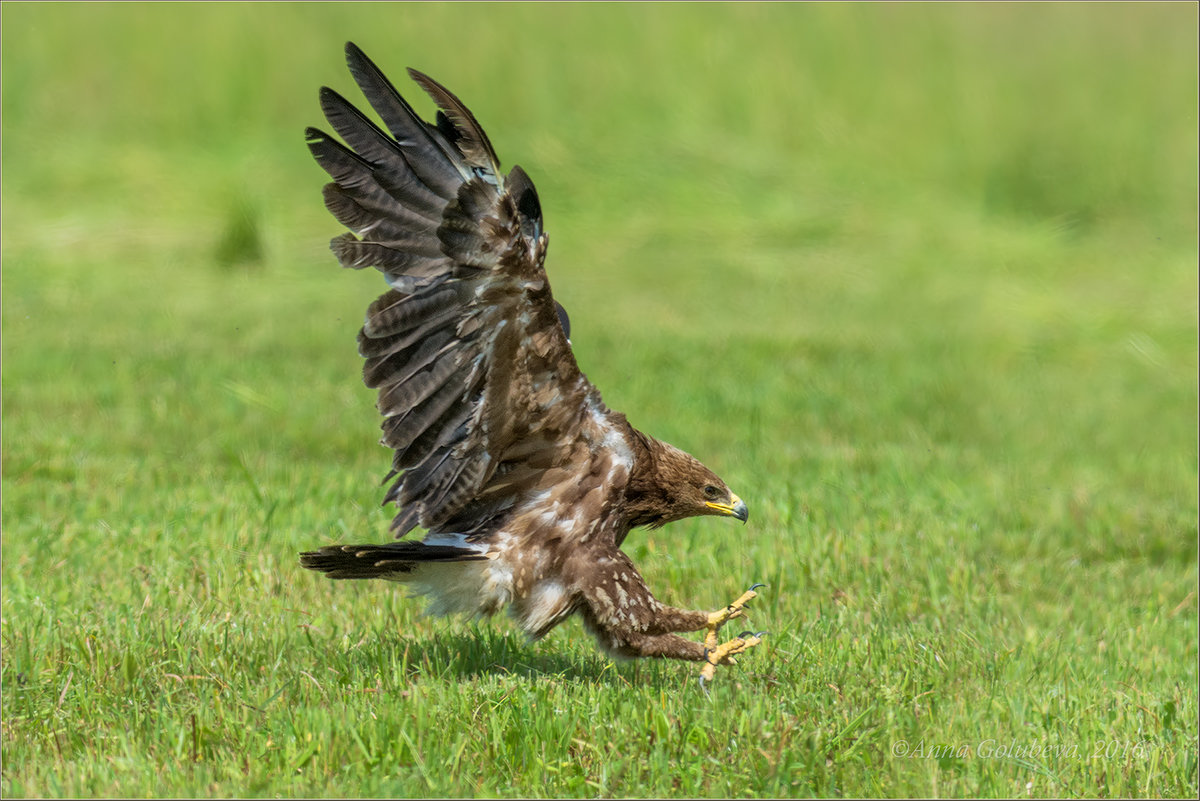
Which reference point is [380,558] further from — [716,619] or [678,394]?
[678,394]

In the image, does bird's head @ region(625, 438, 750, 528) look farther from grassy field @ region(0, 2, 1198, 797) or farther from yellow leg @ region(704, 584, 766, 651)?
grassy field @ region(0, 2, 1198, 797)

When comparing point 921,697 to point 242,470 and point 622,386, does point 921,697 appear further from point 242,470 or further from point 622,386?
point 622,386

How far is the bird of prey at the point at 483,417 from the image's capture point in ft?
15.6

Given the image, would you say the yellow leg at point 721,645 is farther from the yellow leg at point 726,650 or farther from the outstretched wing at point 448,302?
the outstretched wing at point 448,302

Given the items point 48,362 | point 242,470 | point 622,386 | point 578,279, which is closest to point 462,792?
point 242,470

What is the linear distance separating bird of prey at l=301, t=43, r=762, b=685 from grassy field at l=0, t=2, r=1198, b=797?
1.04ft

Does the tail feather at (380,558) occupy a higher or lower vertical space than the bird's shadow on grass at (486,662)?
higher

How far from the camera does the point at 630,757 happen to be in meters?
4.44

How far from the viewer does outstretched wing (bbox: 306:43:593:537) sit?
471cm

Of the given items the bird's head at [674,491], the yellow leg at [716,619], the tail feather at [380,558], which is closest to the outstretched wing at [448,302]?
the tail feather at [380,558]

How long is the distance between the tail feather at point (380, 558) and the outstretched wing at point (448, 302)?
22 centimetres

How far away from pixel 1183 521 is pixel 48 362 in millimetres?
7684

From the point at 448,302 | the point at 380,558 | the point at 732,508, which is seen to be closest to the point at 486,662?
the point at 380,558

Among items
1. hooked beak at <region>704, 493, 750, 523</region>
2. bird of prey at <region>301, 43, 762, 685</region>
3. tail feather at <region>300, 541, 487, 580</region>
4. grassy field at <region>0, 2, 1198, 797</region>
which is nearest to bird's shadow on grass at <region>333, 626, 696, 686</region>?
grassy field at <region>0, 2, 1198, 797</region>
